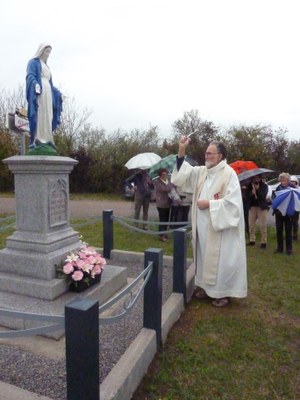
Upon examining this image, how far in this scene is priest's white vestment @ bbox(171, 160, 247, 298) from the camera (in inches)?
161

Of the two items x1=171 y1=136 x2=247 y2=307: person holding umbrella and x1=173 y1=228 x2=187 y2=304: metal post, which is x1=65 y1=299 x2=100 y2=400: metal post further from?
x1=171 y1=136 x2=247 y2=307: person holding umbrella

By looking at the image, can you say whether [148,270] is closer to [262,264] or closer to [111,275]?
[111,275]

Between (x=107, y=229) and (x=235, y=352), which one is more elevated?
(x=107, y=229)

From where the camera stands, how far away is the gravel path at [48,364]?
262 cm

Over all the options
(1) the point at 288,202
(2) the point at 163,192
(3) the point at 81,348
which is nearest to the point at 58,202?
(3) the point at 81,348

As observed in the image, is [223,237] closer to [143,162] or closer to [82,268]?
[82,268]

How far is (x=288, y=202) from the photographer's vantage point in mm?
6738

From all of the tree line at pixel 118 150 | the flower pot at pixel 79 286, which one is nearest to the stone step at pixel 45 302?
the flower pot at pixel 79 286

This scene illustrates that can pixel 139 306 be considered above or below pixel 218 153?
below

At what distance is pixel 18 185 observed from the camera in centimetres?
408

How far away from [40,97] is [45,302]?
2.40 meters

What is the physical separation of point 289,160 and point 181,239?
759 inches

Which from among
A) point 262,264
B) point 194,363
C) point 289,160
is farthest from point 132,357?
point 289,160

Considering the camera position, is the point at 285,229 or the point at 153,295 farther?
the point at 285,229
